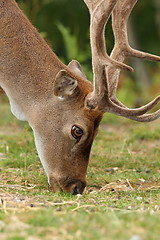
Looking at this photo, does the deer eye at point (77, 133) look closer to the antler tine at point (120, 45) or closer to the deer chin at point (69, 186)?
the deer chin at point (69, 186)

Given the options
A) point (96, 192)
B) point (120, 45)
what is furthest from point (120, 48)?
point (96, 192)

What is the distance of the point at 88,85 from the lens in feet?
23.4

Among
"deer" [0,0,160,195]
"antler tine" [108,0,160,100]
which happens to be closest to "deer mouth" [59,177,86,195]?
"deer" [0,0,160,195]

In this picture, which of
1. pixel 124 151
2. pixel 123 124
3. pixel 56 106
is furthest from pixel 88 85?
pixel 123 124

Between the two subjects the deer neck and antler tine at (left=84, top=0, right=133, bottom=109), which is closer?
antler tine at (left=84, top=0, right=133, bottom=109)

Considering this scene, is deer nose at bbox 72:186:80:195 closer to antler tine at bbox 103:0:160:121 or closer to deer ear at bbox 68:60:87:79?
Result: antler tine at bbox 103:0:160:121

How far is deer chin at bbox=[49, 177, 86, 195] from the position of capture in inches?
267

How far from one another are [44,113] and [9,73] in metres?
0.62

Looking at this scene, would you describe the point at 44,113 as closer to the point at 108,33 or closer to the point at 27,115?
the point at 27,115

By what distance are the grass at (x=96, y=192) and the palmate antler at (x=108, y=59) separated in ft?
3.03

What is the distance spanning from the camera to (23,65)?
23.1 ft

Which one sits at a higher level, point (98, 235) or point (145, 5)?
point (98, 235)

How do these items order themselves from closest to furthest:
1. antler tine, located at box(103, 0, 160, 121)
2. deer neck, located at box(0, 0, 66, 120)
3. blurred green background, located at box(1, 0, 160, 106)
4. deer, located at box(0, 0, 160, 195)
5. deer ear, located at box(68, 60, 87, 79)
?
deer, located at box(0, 0, 160, 195), deer neck, located at box(0, 0, 66, 120), antler tine, located at box(103, 0, 160, 121), deer ear, located at box(68, 60, 87, 79), blurred green background, located at box(1, 0, 160, 106)

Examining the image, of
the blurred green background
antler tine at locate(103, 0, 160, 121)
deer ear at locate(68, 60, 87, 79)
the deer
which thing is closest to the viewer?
the deer
